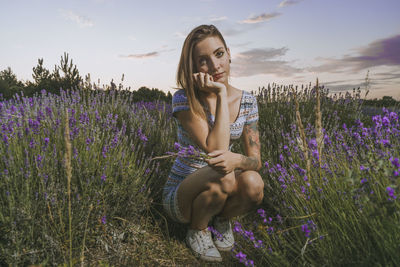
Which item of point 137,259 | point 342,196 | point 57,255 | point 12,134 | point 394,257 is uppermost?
point 12,134

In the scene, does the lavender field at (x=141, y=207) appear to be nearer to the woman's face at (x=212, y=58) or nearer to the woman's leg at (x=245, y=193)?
the woman's leg at (x=245, y=193)

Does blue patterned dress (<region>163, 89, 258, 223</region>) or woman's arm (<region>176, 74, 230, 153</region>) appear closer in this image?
woman's arm (<region>176, 74, 230, 153</region>)

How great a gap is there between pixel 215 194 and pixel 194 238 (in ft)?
1.61

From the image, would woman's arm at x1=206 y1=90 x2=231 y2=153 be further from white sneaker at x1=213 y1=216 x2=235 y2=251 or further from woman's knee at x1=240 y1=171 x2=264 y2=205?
white sneaker at x1=213 y1=216 x2=235 y2=251

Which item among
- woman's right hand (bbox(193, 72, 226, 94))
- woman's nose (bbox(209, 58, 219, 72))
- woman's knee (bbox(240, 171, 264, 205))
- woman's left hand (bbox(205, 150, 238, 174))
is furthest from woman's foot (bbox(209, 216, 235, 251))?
woman's nose (bbox(209, 58, 219, 72))

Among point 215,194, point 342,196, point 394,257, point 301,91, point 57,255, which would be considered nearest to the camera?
point 394,257

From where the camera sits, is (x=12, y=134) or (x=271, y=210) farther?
(x=271, y=210)

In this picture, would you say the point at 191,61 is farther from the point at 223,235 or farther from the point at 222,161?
the point at 223,235

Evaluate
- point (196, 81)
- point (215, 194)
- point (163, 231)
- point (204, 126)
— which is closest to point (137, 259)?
point (163, 231)

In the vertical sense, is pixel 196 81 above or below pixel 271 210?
above

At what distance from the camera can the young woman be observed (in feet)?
7.04

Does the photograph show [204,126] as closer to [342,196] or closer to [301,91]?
[342,196]

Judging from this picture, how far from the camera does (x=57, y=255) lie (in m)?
2.02

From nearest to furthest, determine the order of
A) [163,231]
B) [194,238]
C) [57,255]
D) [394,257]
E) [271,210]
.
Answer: [394,257]
[57,255]
[194,238]
[163,231]
[271,210]
